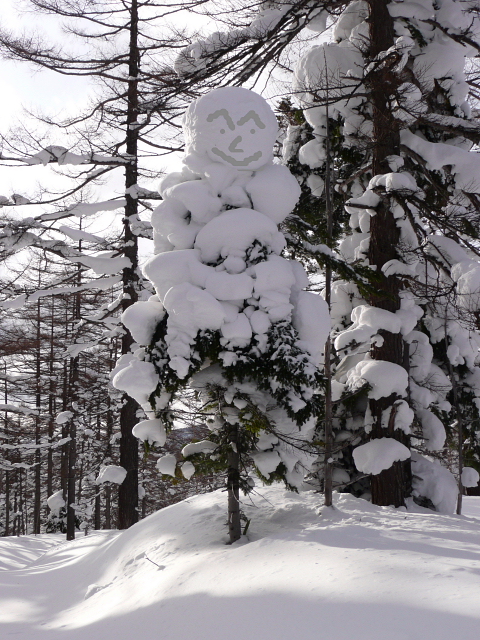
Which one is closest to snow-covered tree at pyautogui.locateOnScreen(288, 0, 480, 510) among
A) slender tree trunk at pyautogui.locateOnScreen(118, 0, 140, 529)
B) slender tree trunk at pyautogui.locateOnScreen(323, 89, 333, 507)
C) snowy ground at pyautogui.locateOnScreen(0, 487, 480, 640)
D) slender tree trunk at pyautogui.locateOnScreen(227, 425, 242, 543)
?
slender tree trunk at pyautogui.locateOnScreen(323, 89, 333, 507)

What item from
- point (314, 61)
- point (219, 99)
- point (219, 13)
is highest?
point (219, 13)

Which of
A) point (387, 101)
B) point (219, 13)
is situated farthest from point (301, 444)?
point (219, 13)

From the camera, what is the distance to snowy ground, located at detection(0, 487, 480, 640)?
277 centimetres

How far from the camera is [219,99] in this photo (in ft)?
16.7

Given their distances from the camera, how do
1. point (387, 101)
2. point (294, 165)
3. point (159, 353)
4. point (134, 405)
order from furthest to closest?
point (134, 405) < point (294, 165) < point (387, 101) < point (159, 353)

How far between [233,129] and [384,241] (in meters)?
3.18

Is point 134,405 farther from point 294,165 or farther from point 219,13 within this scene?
point 219,13

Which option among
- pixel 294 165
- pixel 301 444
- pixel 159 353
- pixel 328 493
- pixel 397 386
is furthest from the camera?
pixel 294 165

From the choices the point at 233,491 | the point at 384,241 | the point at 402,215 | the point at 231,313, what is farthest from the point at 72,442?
the point at 231,313

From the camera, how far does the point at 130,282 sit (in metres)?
11.3

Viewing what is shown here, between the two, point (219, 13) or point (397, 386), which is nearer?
point (397, 386)

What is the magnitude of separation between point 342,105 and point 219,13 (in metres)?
2.59

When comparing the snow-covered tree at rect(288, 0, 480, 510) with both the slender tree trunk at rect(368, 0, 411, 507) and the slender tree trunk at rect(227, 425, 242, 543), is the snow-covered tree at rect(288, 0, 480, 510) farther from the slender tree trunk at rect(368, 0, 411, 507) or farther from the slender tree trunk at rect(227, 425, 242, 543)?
the slender tree trunk at rect(227, 425, 242, 543)

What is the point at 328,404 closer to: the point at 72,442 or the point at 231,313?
the point at 231,313
